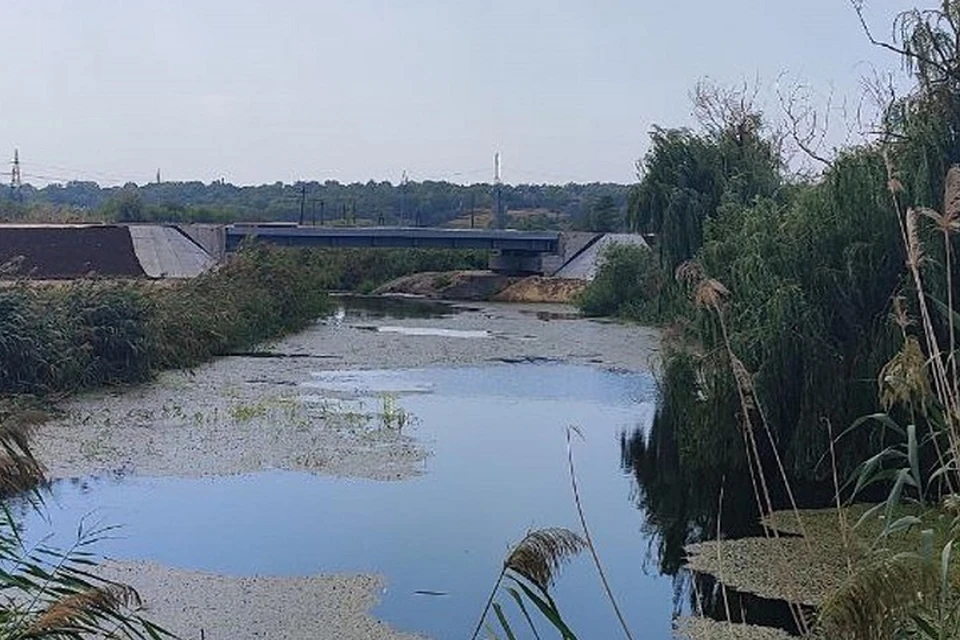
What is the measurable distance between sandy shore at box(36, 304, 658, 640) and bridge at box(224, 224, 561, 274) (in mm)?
11678

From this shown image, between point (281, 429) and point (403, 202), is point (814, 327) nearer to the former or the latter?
point (281, 429)

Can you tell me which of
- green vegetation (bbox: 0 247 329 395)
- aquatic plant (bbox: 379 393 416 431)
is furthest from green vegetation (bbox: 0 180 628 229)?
aquatic plant (bbox: 379 393 416 431)

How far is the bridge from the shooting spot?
43.2 m

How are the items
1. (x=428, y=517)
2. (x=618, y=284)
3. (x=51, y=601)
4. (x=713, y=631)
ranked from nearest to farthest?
(x=51, y=601)
(x=713, y=631)
(x=428, y=517)
(x=618, y=284)

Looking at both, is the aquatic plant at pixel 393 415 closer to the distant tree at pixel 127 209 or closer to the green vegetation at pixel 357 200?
the distant tree at pixel 127 209

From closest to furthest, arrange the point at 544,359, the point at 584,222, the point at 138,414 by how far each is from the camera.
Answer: the point at 138,414 < the point at 544,359 < the point at 584,222

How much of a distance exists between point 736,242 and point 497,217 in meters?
51.4

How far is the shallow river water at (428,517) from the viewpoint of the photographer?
8680mm

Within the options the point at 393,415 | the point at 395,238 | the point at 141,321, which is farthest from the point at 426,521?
the point at 395,238

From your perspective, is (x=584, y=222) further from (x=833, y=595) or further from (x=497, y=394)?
(x=833, y=595)

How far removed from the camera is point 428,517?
35.2 feet

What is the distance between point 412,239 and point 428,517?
1313 inches

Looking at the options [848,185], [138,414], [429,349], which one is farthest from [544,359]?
[848,185]

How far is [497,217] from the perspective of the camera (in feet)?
212
